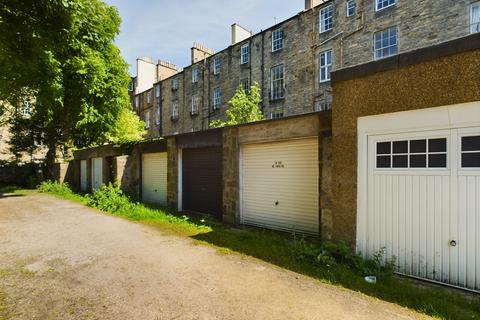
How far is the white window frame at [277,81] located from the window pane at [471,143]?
18.6m

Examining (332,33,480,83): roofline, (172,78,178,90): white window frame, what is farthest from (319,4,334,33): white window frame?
(172,78,178,90): white window frame

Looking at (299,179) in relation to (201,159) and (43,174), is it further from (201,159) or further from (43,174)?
(43,174)

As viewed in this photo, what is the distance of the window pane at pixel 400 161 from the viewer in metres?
5.68

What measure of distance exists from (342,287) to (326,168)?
9.73 ft

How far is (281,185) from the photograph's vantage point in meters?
9.20

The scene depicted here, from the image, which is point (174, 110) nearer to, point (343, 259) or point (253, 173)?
point (253, 173)

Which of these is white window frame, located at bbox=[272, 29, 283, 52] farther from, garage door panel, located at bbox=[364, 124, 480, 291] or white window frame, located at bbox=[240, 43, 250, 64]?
garage door panel, located at bbox=[364, 124, 480, 291]

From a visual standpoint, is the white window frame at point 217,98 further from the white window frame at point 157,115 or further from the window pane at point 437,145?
the window pane at point 437,145

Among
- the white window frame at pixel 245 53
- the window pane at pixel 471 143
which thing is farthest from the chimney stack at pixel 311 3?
the window pane at pixel 471 143

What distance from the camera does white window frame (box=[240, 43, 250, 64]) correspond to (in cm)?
2602

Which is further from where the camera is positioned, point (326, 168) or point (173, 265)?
point (326, 168)

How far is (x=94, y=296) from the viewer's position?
187 inches

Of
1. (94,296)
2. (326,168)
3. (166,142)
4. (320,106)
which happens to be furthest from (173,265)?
(320,106)

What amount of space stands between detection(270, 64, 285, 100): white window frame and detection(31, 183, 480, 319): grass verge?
15.4 meters
